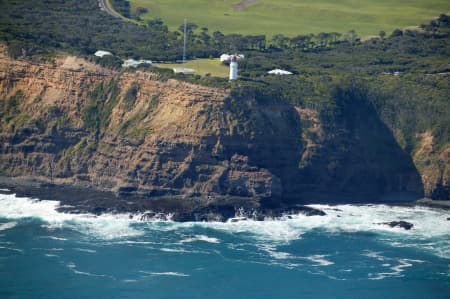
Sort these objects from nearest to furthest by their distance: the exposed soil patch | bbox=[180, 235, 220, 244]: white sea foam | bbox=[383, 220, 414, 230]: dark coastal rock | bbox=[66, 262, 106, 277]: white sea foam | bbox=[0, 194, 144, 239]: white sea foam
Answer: bbox=[66, 262, 106, 277]: white sea foam
bbox=[180, 235, 220, 244]: white sea foam
bbox=[0, 194, 144, 239]: white sea foam
bbox=[383, 220, 414, 230]: dark coastal rock
the exposed soil patch

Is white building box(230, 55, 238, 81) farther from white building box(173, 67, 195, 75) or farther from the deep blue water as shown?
the deep blue water

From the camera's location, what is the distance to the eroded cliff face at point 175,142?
124 m

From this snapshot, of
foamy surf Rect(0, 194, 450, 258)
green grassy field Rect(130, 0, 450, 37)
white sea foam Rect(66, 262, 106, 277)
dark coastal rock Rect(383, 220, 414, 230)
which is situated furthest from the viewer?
green grassy field Rect(130, 0, 450, 37)

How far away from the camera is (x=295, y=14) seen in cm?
17788

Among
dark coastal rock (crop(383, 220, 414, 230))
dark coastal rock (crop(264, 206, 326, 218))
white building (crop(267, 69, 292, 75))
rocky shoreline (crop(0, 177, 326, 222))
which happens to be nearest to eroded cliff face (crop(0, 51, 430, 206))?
rocky shoreline (crop(0, 177, 326, 222))

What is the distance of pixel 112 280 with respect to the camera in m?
102

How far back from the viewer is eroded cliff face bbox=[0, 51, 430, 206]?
124 metres

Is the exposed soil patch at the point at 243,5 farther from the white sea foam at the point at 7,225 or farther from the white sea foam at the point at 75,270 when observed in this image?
the white sea foam at the point at 75,270

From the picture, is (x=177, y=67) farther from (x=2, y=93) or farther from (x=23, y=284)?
(x=23, y=284)

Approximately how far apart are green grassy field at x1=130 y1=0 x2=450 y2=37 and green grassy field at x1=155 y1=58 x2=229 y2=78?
2277 cm

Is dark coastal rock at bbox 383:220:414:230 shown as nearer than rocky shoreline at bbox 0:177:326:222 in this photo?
Yes

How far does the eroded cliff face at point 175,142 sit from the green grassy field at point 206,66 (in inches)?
266

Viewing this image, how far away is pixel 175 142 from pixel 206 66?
63.7 ft

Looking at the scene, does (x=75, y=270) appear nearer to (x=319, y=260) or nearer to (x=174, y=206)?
(x=174, y=206)
